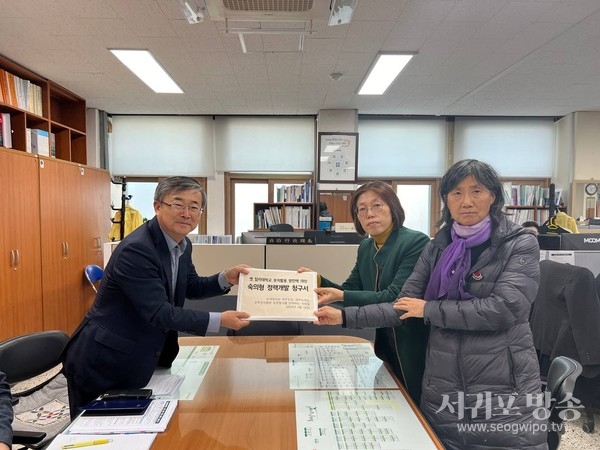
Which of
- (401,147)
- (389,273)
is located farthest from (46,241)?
(401,147)

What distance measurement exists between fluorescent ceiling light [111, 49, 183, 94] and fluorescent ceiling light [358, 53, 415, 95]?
89.7 inches

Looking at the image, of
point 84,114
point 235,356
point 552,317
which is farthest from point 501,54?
point 84,114

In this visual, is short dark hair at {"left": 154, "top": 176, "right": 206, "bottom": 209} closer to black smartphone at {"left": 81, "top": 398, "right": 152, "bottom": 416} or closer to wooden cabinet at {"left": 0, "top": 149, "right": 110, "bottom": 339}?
black smartphone at {"left": 81, "top": 398, "right": 152, "bottom": 416}

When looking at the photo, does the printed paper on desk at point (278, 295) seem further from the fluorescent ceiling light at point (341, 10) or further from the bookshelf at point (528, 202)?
the bookshelf at point (528, 202)

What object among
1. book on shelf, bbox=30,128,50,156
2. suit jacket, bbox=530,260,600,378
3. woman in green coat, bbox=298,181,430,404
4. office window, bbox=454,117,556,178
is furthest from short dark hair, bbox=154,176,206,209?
office window, bbox=454,117,556,178

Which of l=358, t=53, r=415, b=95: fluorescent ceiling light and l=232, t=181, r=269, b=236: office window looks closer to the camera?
l=358, t=53, r=415, b=95: fluorescent ceiling light

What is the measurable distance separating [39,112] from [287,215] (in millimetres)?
3467

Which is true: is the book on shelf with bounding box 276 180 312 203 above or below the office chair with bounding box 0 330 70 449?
above

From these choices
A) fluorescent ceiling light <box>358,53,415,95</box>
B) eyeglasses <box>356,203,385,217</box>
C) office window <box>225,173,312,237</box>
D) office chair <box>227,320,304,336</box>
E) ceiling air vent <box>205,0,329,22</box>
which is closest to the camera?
eyeglasses <box>356,203,385,217</box>

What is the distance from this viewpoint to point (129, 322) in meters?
1.39

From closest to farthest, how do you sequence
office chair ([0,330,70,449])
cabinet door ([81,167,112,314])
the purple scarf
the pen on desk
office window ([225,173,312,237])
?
the pen on desk < the purple scarf < office chair ([0,330,70,449]) < cabinet door ([81,167,112,314]) < office window ([225,173,312,237])

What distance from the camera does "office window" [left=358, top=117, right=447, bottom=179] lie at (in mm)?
5914

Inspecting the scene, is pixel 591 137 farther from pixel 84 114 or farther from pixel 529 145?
pixel 84 114

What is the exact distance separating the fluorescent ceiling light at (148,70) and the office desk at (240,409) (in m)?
3.10
